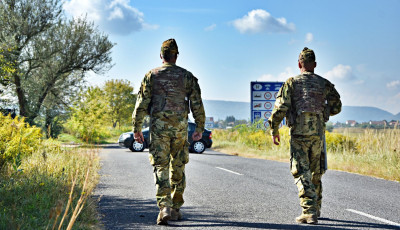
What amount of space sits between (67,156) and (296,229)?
24.4 feet

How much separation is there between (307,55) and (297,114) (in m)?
0.80

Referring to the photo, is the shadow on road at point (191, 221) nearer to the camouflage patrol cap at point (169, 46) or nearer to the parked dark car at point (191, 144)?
the camouflage patrol cap at point (169, 46)

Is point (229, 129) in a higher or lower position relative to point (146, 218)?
higher

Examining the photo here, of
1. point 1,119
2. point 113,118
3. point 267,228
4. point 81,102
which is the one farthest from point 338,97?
point 113,118

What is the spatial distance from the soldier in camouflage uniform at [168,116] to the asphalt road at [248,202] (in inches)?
23.5

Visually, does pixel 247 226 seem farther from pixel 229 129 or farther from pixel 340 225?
pixel 229 129

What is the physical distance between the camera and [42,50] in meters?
22.7

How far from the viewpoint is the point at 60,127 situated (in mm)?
28953

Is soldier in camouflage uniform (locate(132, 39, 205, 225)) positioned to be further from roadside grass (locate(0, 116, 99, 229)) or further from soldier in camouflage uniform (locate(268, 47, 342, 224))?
soldier in camouflage uniform (locate(268, 47, 342, 224))

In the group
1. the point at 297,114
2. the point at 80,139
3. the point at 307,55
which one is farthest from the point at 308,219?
the point at 80,139

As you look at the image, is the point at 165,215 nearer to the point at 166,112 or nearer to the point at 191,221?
the point at 191,221

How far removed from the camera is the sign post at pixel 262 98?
2639 centimetres

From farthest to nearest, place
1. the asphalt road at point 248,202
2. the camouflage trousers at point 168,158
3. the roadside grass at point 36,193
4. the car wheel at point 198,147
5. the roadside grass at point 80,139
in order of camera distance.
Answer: the car wheel at point 198,147
the roadside grass at point 80,139
the asphalt road at point 248,202
the camouflage trousers at point 168,158
the roadside grass at point 36,193

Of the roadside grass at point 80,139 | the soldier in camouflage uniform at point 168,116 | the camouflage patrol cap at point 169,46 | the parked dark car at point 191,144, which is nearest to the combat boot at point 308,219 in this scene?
the soldier in camouflage uniform at point 168,116
